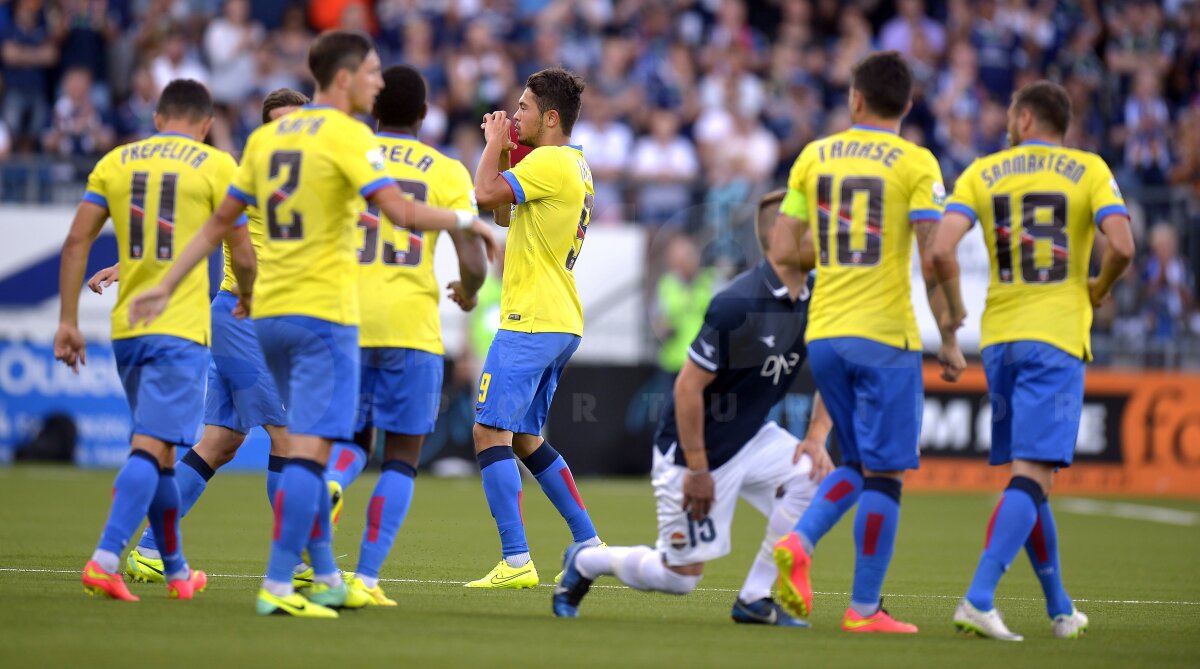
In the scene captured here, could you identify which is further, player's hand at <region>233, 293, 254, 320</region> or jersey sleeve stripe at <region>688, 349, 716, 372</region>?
player's hand at <region>233, 293, 254, 320</region>

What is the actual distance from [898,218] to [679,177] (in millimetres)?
13152

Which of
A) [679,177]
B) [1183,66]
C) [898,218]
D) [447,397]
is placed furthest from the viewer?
[1183,66]

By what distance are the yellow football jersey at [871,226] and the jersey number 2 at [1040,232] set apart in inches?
16.7

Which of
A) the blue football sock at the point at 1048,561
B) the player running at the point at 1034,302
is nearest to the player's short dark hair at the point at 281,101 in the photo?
the player running at the point at 1034,302

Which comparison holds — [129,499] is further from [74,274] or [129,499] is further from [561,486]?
[561,486]

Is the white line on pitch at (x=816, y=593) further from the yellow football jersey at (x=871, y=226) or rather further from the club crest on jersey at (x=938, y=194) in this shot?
the club crest on jersey at (x=938, y=194)

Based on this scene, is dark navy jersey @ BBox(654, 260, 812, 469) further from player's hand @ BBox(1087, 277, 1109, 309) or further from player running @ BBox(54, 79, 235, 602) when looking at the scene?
player running @ BBox(54, 79, 235, 602)

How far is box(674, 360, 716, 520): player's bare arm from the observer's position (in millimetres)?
7371

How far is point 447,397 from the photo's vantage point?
1870 centimetres

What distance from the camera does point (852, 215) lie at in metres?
7.76

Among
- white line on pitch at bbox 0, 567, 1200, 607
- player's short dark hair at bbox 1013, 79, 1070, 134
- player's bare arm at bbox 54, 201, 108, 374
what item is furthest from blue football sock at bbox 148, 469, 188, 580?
player's short dark hair at bbox 1013, 79, 1070, 134

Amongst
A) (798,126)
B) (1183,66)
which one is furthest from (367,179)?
(1183,66)

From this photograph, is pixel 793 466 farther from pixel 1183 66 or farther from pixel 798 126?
pixel 1183 66

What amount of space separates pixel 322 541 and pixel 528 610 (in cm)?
117
